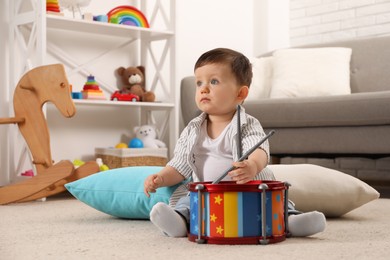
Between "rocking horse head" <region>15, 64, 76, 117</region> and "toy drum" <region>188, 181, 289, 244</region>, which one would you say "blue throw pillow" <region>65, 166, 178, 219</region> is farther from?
"rocking horse head" <region>15, 64, 76, 117</region>

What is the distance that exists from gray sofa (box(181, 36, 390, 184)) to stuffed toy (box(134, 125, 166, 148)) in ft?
0.68

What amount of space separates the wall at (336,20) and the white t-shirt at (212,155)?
275cm

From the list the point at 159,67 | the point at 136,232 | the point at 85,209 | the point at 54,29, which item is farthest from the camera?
the point at 159,67

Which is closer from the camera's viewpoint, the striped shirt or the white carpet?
the white carpet

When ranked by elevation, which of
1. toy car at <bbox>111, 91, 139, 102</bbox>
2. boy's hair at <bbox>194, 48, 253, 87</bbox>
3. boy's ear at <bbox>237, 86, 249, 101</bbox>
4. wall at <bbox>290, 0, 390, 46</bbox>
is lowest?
boy's ear at <bbox>237, 86, 249, 101</bbox>

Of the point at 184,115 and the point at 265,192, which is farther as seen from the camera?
the point at 184,115

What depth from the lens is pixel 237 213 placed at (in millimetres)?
1277

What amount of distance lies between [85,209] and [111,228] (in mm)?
546

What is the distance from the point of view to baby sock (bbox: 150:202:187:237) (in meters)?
Result: 1.35

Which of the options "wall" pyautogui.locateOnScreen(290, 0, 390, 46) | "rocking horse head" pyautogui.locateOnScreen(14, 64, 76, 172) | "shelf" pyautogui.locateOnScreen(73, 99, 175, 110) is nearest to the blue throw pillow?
"rocking horse head" pyautogui.locateOnScreen(14, 64, 76, 172)

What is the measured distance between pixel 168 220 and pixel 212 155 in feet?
0.66

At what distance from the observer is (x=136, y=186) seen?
1.72 metres

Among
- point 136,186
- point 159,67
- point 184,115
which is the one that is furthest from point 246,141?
point 159,67

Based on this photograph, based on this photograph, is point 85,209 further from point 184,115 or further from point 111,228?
point 184,115
